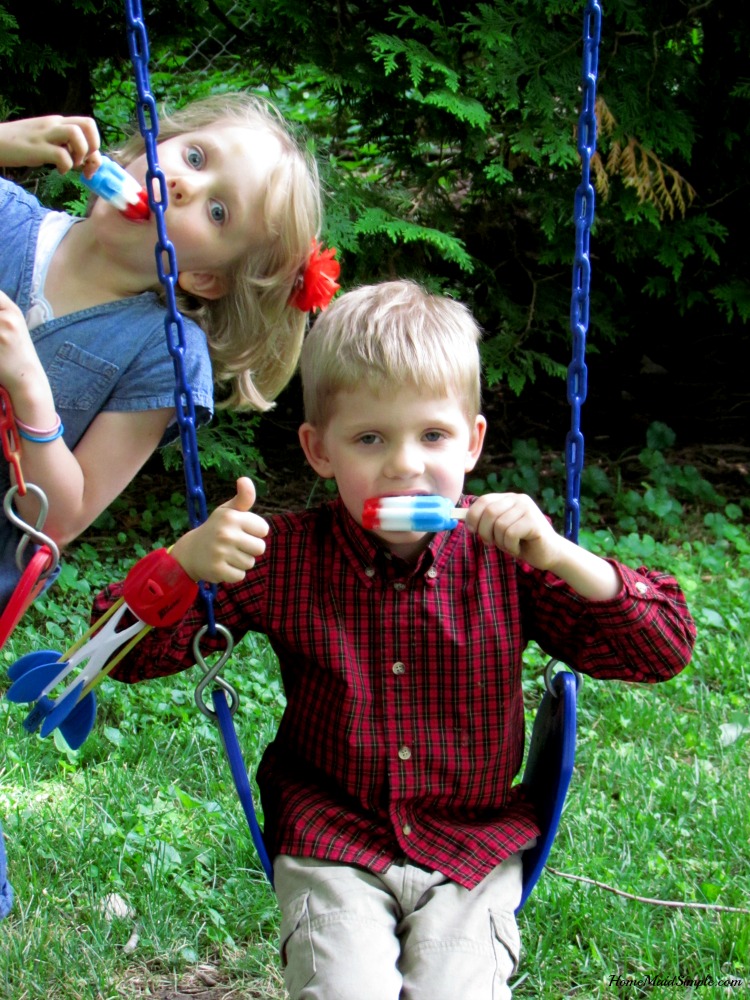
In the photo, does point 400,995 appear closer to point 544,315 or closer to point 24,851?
point 24,851

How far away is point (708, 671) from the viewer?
3879 millimetres

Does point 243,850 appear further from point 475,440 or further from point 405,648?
point 475,440

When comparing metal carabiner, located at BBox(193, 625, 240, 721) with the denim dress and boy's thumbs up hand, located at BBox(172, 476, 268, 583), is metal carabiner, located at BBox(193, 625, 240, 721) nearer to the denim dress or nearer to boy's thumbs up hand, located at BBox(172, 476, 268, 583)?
boy's thumbs up hand, located at BBox(172, 476, 268, 583)

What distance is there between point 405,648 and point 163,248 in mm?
854

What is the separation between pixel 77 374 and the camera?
2.10m

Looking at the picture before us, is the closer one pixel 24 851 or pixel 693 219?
pixel 24 851

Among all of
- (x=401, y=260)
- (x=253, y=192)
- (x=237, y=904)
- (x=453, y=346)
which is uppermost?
(x=253, y=192)

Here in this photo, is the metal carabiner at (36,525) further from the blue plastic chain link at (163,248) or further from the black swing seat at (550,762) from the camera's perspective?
the black swing seat at (550,762)

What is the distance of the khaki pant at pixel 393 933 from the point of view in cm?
192

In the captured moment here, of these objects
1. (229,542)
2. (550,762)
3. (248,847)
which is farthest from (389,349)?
(248,847)

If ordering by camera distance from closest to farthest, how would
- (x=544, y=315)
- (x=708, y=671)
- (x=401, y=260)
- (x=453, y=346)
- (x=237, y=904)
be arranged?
(x=453, y=346) < (x=237, y=904) < (x=708, y=671) < (x=401, y=260) < (x=544, y=315)

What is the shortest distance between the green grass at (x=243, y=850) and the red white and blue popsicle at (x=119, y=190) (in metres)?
1.63

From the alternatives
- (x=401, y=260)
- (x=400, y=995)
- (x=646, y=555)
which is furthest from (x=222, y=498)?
(x=400, y=995)

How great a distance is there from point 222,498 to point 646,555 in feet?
6.19
